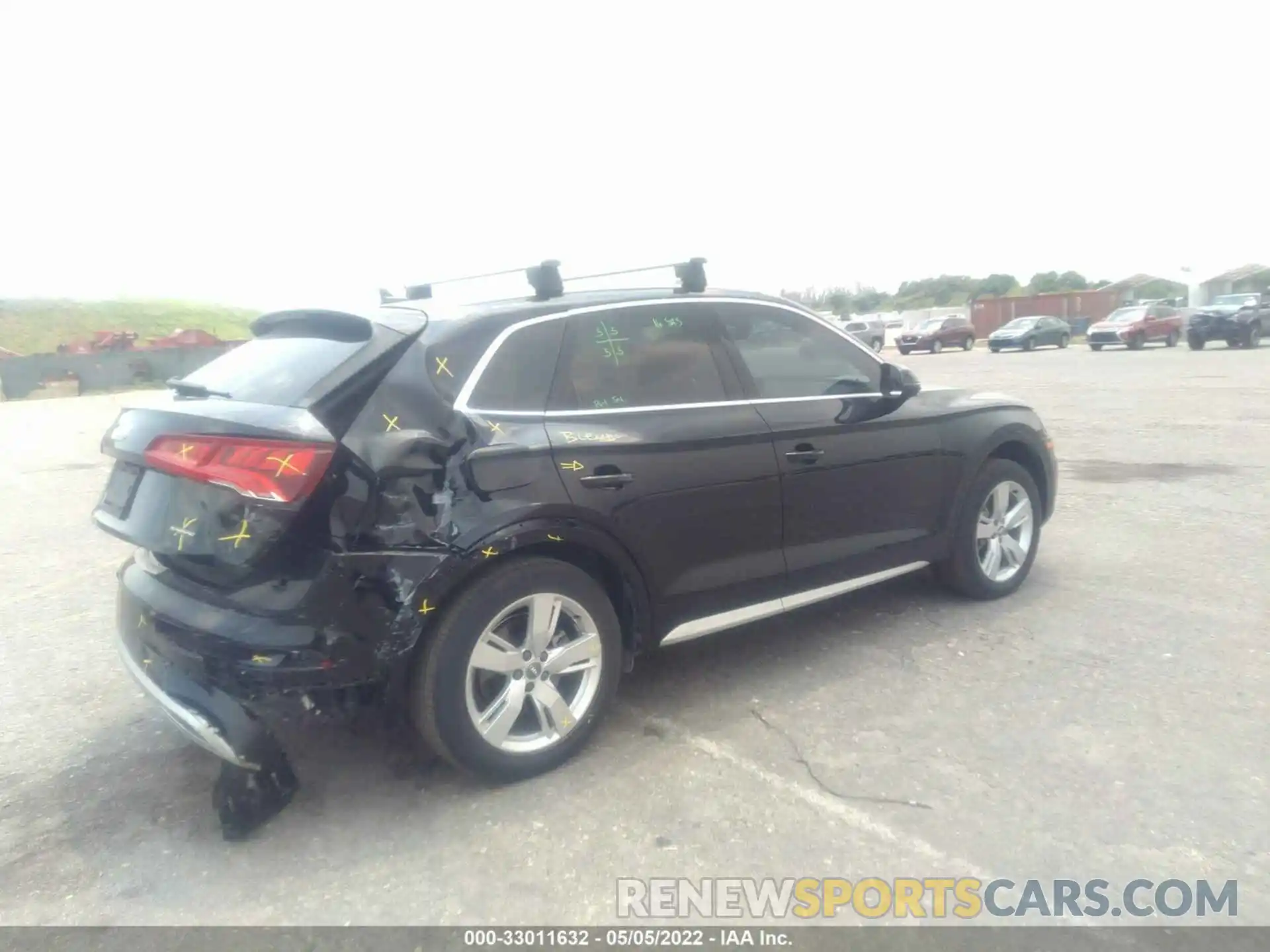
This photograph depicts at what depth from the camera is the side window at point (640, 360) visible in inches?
150

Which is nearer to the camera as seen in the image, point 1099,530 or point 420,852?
point 420,852

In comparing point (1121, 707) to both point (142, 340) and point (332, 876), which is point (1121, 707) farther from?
point (142, 340)

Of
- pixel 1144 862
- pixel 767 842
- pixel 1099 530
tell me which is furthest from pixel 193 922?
pixel 1099 530

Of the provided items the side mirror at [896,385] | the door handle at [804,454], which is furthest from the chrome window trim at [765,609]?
the side mirror at [896,385]

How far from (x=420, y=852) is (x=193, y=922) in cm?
67

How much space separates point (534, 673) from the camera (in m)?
3.55

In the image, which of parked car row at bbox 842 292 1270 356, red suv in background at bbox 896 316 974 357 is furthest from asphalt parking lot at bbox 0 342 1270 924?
red suv in background at bbox 896 316 974 357

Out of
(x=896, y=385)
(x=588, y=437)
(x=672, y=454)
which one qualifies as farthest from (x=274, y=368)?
(x=896, y=385)

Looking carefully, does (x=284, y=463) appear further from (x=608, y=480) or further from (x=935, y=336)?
(x=935, y=336)

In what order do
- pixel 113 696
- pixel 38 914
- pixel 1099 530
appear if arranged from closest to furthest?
pixel 38 914
pixel 113 696
pixel 1099 530

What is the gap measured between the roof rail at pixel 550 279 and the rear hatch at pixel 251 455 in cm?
55

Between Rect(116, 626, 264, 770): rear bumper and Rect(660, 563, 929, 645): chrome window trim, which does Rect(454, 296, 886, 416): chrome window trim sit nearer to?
Rect(660, 563, 929, 645): chrome window trim

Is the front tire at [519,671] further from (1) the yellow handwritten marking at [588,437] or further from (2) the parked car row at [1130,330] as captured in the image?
(2) the parked car row at [1130,330]

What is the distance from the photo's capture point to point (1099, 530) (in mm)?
7035
